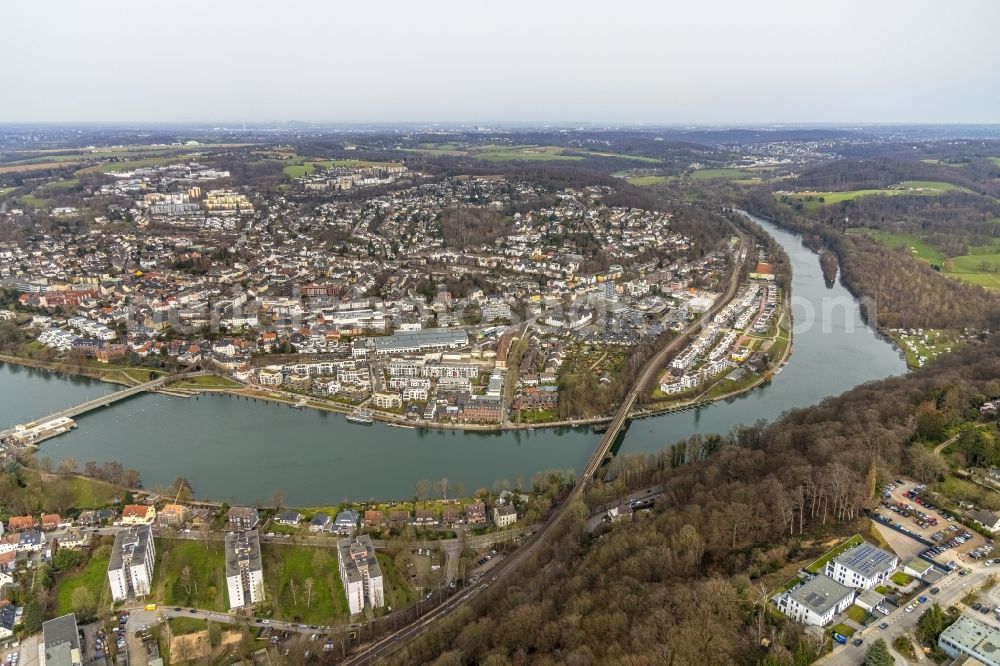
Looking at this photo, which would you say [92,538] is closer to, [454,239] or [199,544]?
[199,544]

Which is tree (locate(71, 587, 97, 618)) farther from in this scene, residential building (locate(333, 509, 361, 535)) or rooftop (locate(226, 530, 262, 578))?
residential building (locate(333, 509, 361, 535))

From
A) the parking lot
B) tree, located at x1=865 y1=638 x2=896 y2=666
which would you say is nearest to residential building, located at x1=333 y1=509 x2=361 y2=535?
tree, located at x1=865 y1=638 x2=896 y2=666

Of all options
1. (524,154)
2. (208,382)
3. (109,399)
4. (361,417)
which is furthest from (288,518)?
(524,154)

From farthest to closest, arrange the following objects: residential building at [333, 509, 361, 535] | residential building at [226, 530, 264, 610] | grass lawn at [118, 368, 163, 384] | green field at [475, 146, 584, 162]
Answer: green field at [475, 146, 584, 162]
grass lawn at [118, 368, 163, 384]
residential building at [333, 509, 361, 535]
residential building at [226, 530, 264, 610]

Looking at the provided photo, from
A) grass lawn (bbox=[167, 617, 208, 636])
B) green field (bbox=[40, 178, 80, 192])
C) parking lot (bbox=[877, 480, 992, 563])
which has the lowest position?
grass lawn (bbox=[167, 617, 208, 636])

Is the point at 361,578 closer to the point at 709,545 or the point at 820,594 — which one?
the point at 709,545


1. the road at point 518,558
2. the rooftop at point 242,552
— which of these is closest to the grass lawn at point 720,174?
the road at point 518,558

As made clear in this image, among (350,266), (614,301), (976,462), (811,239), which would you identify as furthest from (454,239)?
(976,462)
